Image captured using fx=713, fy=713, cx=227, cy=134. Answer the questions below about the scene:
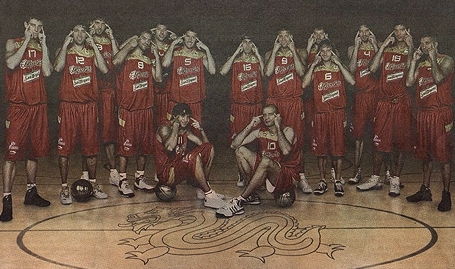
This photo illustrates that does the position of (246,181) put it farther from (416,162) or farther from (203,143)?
(416,162)

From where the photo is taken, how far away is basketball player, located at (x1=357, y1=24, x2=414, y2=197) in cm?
674

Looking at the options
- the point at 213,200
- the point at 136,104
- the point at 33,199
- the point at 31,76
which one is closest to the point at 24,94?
the point at 31,76

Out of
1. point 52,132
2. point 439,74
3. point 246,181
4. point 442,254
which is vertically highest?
point 439,74

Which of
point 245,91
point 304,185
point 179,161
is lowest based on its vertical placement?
point 304,185

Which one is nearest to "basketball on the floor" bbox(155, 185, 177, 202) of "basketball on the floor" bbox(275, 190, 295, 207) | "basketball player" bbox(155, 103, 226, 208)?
"basketball player" bbox(155, 103, 226, 208)

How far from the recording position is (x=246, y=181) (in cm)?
666

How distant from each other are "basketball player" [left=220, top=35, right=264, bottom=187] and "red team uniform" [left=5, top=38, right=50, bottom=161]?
67.6 inches

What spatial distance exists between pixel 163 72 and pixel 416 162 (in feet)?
8.42

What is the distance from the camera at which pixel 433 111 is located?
6488 mm

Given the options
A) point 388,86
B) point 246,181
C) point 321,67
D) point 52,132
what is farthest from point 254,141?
point 52,132

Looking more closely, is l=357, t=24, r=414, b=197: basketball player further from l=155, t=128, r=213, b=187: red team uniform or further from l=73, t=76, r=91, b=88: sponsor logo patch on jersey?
l=73, t=76, r=91, b=88: sponsor logo patch on jersey

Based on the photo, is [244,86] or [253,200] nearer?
[253,200]

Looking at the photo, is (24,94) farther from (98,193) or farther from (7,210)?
(98,193)

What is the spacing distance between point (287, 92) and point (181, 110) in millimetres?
1043
